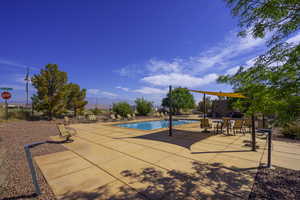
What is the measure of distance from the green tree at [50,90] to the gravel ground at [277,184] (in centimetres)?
1529

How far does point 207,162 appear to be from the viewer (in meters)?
3.34

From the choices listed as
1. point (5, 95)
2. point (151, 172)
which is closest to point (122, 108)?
point (5, 95)

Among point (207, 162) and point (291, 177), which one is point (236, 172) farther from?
point (291, 177)

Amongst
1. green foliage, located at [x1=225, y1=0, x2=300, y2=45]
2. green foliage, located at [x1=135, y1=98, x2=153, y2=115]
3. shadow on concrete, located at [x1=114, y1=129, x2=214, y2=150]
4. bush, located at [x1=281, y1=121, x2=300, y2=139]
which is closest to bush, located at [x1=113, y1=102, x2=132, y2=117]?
green foliage, located at [x1=135, y1=98, x2=153, y2=115]

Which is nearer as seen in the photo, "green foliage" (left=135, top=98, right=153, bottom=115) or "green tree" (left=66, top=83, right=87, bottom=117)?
"green tree" (left=66, top=83, right=87, bottom=117)

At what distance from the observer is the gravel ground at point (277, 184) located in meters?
2.03

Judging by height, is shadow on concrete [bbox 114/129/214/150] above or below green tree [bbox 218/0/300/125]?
below

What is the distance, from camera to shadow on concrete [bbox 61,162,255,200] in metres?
2.03

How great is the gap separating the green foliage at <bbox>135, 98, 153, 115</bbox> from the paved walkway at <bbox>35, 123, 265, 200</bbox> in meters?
14.2

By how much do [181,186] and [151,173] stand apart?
0.72 metres

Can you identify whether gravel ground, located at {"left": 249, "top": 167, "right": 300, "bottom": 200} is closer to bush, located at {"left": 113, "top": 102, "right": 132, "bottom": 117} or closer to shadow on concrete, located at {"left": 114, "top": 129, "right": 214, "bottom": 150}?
shadow on concrete, located at {"left": 114, "top": 129, "right": 214, "bottom": 150}

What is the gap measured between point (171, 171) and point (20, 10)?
32.7ft

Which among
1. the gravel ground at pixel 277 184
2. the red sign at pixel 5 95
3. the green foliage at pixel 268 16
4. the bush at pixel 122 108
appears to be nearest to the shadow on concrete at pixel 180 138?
the gravel ground at pixel 277 184

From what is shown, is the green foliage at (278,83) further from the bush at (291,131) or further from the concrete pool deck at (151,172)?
the bush at (291,131)
